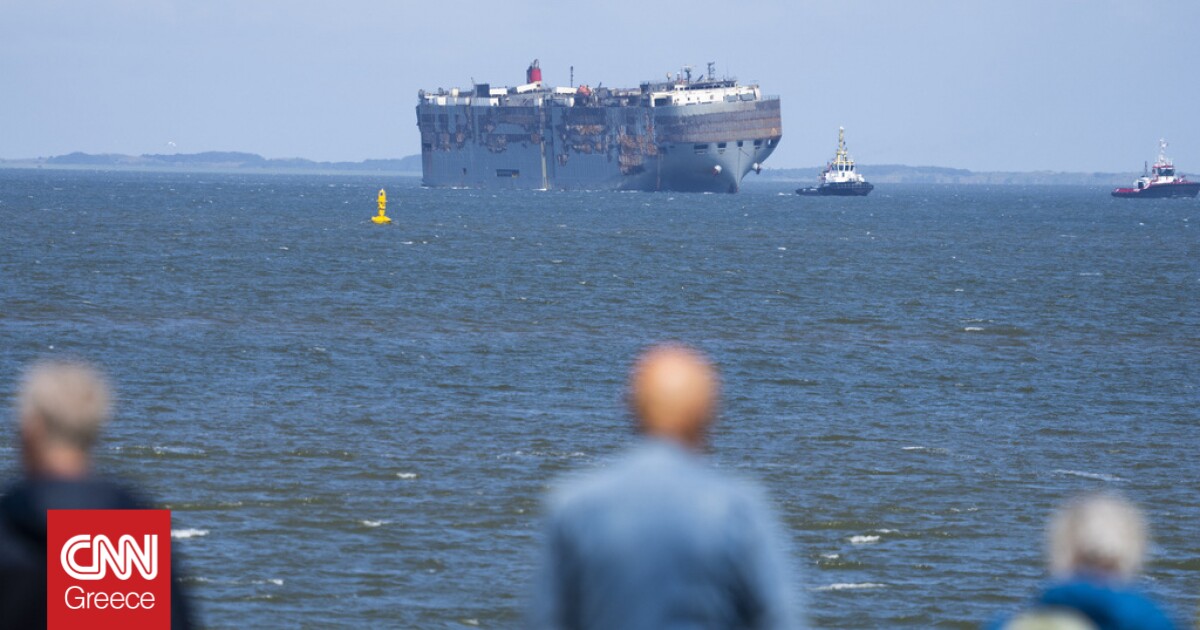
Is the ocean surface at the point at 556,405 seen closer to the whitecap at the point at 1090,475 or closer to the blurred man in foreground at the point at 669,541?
the whitecap at the point at 1090,475

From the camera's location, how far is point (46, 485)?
522 centimetres

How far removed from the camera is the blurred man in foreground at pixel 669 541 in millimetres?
4652

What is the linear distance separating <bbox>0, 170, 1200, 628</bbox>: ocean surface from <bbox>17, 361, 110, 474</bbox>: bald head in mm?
11262

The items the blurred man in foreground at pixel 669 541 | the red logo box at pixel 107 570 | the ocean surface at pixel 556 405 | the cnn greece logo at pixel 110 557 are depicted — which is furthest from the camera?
the ocean surface at pixel 556 405

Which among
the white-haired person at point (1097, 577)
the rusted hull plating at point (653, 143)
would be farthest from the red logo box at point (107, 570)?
the rusted hull plating at point (653, 143)

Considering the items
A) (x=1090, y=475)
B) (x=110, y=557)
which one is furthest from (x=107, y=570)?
(x=1090, y=475)

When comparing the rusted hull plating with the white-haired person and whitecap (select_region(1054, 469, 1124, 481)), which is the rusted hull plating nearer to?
whitecap (select_region(1054, 469, 1124, 481))

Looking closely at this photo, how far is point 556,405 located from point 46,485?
24946 mm

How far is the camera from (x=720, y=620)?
15.5 feet

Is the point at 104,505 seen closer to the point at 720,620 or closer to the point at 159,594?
the point at 159,594

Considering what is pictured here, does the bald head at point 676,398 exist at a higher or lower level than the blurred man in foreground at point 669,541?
higher

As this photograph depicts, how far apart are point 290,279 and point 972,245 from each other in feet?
166

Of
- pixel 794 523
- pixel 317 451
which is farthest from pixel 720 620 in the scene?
pixel 317 451

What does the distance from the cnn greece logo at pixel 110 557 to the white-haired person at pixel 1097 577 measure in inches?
135
